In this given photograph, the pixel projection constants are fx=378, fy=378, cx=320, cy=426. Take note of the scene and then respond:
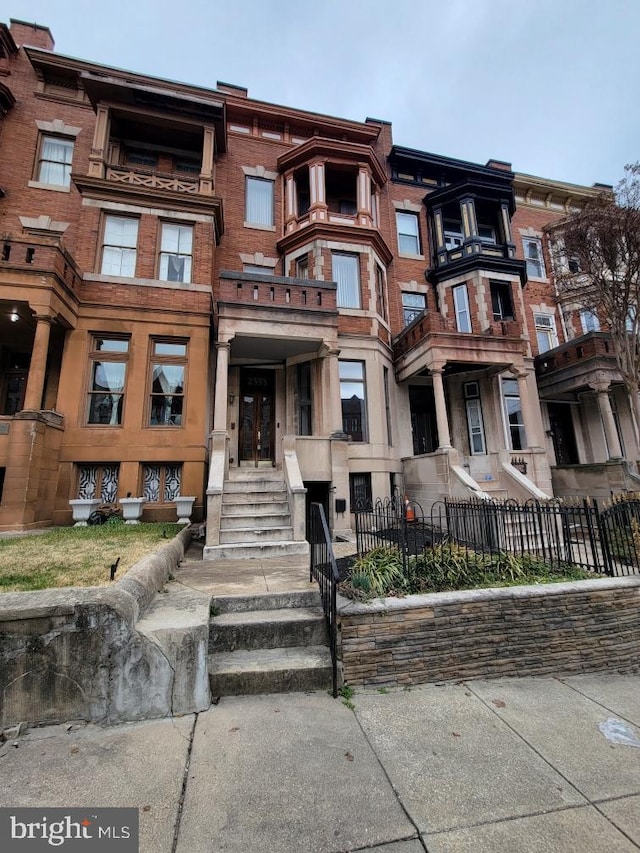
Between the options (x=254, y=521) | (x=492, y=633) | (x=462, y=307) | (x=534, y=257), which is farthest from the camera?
(x=534, y=257)

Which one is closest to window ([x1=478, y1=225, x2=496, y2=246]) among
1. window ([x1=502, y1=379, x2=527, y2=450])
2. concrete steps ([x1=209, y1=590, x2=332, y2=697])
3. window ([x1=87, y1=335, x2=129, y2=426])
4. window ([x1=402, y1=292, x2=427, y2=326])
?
window ([x1=402, y1=292, x2=427, y2=326])

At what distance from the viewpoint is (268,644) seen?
13.3 ft

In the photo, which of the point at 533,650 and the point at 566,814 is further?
the point at 533,650

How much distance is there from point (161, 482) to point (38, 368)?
4.02 m

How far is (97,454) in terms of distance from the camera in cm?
998

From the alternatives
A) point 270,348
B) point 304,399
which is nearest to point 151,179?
point 270,348

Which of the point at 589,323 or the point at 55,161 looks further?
Answer: the point at 589,323

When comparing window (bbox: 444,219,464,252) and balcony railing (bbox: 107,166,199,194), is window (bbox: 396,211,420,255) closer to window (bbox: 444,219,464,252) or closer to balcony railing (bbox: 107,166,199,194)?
window (bbox: 444,219,464,252)

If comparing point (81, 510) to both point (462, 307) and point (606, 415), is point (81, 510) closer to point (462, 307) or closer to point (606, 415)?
point (462, 307)

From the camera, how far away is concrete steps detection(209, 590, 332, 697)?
3582 mm

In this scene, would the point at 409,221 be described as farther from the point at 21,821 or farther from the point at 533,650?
the point at 21,821

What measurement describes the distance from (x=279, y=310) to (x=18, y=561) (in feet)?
26.5

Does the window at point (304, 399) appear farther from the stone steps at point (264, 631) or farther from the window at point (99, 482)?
the stone steps at point (264, 631)

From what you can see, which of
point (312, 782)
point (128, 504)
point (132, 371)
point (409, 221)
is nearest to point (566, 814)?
point (312, 782)
